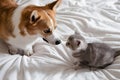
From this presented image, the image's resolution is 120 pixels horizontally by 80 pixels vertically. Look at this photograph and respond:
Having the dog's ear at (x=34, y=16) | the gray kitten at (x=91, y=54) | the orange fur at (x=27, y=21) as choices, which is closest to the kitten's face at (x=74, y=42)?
the gray kitten at (x=91, y=54)

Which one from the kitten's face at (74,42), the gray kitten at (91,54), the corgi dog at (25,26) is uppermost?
the corgi dog at (25,26)

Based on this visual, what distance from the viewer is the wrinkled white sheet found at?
1278 millimetres

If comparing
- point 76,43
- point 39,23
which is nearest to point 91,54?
point 76,43

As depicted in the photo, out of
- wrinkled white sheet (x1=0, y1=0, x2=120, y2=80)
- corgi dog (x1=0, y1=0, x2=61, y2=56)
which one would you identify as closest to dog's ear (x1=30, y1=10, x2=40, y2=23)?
corgi dog (x1=0, y1=0, x2=61, y2=56)

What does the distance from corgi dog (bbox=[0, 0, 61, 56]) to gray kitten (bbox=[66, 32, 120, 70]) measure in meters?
0.12

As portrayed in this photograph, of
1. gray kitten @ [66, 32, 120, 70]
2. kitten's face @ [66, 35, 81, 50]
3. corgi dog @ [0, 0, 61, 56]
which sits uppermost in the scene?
corgi dog @ [0, 0, 61, 56]

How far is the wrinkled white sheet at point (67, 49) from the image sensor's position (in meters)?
1.28

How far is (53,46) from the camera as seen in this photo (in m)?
1.49

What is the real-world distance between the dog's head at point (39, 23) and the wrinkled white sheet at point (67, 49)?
0.12 m

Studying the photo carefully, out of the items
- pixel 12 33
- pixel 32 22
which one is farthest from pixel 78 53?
pixel 12 33

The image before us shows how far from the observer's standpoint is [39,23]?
133 cm

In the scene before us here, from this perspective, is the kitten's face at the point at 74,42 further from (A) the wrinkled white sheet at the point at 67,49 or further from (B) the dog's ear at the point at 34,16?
(B) the dog's ear at the point at 34,16

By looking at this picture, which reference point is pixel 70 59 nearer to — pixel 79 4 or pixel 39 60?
pixel 39 60

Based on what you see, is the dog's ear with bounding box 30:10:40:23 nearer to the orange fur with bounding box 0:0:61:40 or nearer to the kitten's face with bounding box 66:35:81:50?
the orange fur with bounding box 0:0:61:40
